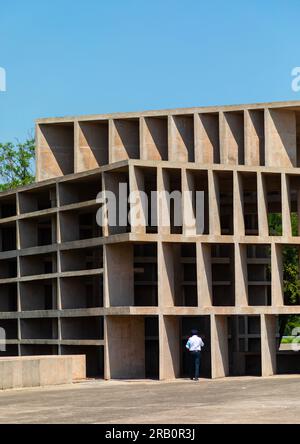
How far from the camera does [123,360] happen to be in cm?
3650

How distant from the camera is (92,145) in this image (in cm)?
4262

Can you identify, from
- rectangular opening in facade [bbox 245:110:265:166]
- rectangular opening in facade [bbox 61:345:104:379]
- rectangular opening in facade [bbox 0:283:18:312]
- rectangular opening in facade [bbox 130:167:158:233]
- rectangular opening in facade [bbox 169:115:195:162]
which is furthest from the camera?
rectangular opening in facade [bbox 0:283:18:312]

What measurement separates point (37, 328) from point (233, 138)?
467 inches

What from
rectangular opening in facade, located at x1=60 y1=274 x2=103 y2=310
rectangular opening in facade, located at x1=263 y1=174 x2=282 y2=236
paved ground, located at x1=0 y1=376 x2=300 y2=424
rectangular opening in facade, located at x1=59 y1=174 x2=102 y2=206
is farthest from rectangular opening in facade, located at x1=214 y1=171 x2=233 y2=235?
paved ground, located at x1=0 y1=376 x2=300 y2=424

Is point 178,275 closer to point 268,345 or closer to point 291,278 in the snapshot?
→ point 268,345

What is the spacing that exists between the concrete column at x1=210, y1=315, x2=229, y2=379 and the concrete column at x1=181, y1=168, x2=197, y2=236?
341 centimetres

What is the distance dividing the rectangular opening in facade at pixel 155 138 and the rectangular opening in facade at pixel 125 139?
0.86m

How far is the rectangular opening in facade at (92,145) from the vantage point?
139ft

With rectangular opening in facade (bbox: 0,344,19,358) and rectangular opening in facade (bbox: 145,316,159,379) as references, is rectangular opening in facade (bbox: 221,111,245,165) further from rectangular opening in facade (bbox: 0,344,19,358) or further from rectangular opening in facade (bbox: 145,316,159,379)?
rectangular opening in facade (bbox: 0,344,19,358)

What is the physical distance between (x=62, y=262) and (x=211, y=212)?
262 inches

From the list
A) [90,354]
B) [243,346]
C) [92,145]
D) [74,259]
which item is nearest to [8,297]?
[90,354]

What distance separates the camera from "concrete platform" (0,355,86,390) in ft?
101

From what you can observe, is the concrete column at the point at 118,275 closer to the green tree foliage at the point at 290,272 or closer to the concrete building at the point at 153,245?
the concrete building at the point at 153,245
